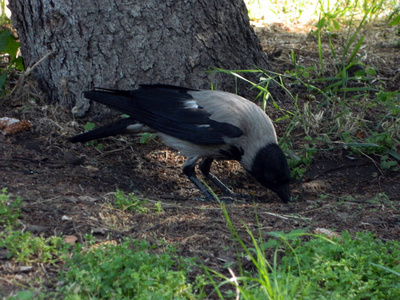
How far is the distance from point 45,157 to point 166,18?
6.17ft

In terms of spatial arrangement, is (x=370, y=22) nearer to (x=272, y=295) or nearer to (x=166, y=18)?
(x=166, y=18)

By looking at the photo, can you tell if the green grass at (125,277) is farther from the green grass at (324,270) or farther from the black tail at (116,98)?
the black tail at (116,98)

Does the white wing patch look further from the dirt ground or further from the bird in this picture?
the dirt ground

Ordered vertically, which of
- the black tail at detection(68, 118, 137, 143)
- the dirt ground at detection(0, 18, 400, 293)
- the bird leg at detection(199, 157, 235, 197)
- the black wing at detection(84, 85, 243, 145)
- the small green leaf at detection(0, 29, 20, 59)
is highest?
the small green leaf at detection(0, 29, 20, 59)

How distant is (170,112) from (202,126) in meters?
0.35

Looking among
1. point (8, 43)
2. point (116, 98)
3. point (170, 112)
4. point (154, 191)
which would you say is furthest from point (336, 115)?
point (8, 43)

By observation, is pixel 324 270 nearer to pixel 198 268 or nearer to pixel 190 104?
pixel 198 268

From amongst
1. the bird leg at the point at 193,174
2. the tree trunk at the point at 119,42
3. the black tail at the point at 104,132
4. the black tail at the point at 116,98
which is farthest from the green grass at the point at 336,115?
the black tail at the point at 104,132

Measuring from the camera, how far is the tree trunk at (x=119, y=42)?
580cm

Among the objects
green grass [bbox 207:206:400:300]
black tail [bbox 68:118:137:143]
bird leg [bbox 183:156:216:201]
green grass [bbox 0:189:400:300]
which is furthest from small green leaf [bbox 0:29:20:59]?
green grass [bbox 207:206:400:300]

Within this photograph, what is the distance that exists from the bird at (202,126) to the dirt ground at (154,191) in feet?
1.03

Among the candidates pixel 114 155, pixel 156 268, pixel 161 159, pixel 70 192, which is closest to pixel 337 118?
pixel 161 159

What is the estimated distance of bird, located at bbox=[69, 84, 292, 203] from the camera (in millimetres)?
5246

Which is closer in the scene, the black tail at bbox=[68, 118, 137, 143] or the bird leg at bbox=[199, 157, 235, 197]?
the black tail at bbox=[68, 118, 137, 143]
